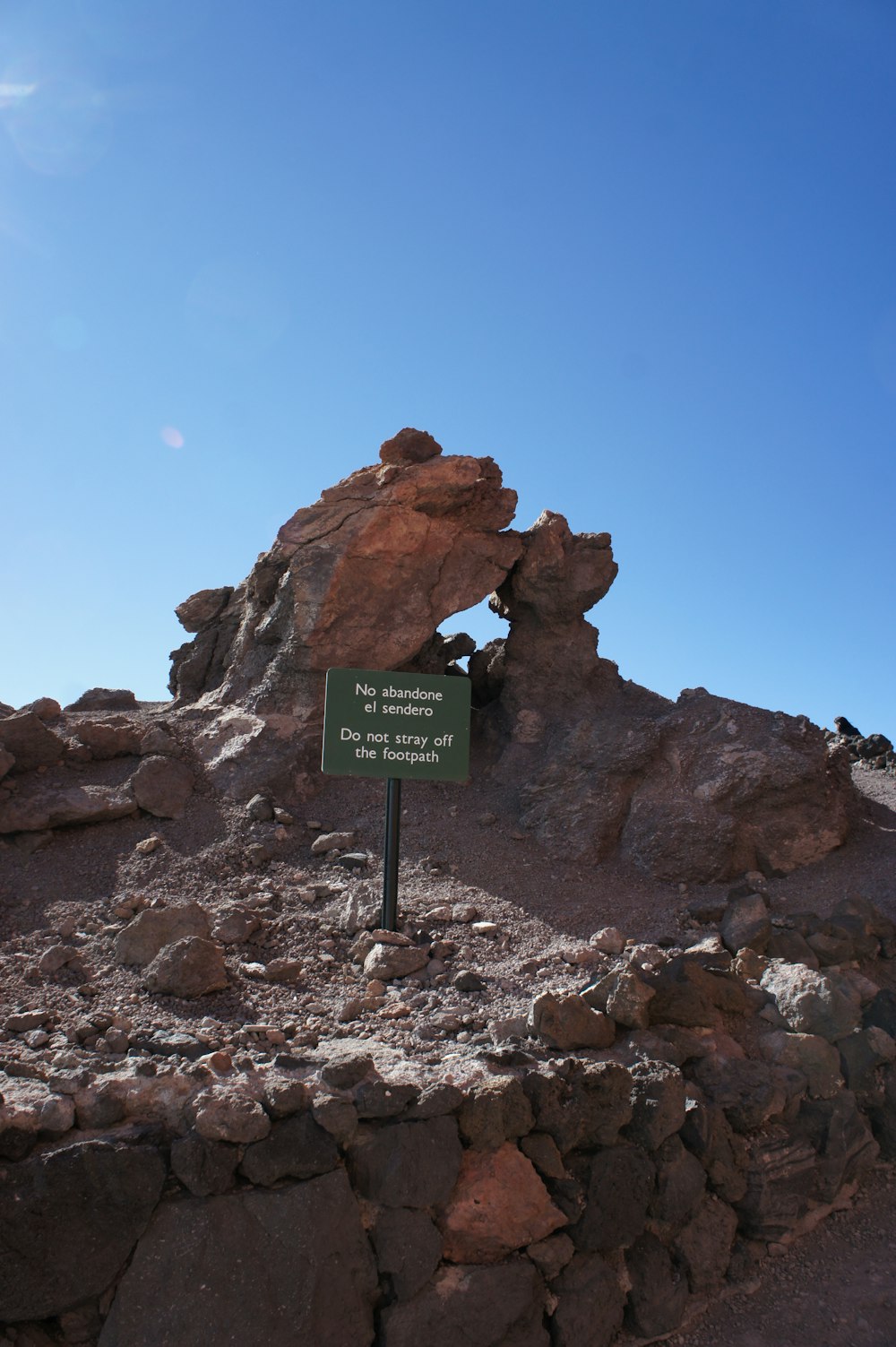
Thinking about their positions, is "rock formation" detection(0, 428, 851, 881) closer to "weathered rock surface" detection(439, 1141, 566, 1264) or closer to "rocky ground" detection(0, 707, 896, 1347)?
"rocky ground" detection(0, 707, 896, 1347)

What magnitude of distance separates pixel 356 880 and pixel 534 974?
2.27m

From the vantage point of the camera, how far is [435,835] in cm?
981

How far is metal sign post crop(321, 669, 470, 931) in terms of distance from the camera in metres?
7.74

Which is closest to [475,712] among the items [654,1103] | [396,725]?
[396,725]

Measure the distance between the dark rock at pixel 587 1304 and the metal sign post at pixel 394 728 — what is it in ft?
10.8

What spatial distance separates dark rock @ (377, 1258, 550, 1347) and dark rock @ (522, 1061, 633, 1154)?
0.65 metres

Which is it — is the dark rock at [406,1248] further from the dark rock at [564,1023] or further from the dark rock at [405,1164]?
the dark rock at [564,1023]

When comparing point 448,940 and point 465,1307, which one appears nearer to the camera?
point 465,1307

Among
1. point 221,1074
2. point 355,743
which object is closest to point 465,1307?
point 221,1074

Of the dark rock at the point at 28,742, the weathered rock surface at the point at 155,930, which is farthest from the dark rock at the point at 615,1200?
the dark rock at the point at 28,742

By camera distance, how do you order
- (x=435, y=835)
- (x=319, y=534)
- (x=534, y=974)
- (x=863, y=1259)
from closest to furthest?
(x=863, y=1259) < (x=534, y=974) < (x=435, y=835) < (x=319, y=534)

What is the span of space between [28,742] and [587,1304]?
784cm

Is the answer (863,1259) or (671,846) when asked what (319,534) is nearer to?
(671,846)

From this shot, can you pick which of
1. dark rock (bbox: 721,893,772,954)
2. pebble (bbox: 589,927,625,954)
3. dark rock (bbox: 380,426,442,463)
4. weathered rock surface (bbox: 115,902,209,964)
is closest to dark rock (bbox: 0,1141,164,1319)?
weathered rock surface (bbox: 115,902,209,964)
